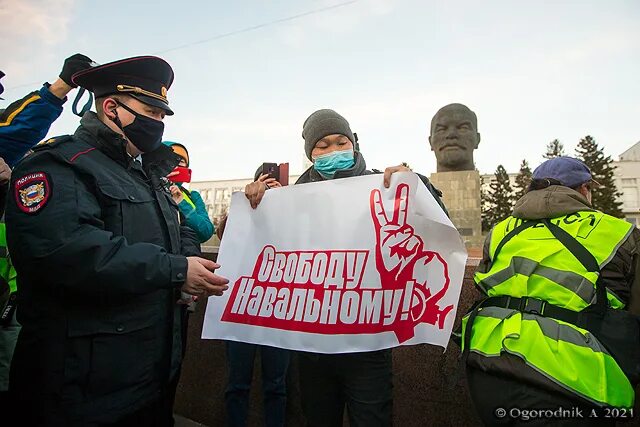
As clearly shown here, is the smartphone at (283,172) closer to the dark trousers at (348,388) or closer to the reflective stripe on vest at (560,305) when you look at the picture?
the dark trousers at (348,388)

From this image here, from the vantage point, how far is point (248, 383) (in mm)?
2703

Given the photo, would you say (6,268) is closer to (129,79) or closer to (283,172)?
(129,79)

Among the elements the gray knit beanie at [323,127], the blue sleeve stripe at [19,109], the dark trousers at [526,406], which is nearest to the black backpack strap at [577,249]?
the dark trousers at [526,406]

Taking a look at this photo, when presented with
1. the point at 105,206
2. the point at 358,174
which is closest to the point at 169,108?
the point at 105,206

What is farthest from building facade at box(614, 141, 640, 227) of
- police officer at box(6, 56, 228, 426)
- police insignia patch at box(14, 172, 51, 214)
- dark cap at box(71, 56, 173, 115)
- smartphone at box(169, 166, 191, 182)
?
police insignia patch at box(14, 172, 51, 214)

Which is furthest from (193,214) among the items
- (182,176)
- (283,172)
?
(283,172)

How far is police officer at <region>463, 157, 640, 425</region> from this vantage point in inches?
57.3

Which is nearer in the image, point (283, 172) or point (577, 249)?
point (577, 249)

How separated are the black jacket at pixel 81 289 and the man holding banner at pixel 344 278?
66 centimetres

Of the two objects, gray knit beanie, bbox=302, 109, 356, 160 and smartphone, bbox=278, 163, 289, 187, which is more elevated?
gray knit beanie, bbox=302, 109, 356, 160

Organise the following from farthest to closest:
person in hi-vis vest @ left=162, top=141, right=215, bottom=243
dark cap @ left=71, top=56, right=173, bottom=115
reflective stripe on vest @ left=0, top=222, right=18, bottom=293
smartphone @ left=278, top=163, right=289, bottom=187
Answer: person in hi-vis vest @ left=162, top=141, right=215, bottom=243 → smartphone @ left=278, top=163, right=289, bottom=187 → reflective stripe on vest @ left=0, top=222, right=18, bottom=293 → dark cap @ left=71, top=56, right=173, bottom=115

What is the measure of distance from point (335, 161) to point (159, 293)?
3.83 ft

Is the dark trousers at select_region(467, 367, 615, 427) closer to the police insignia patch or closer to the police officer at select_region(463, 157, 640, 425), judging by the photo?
the police officer at select_region(463, 157, 640, 425)

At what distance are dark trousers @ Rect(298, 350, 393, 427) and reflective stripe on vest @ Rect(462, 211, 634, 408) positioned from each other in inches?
18.4
